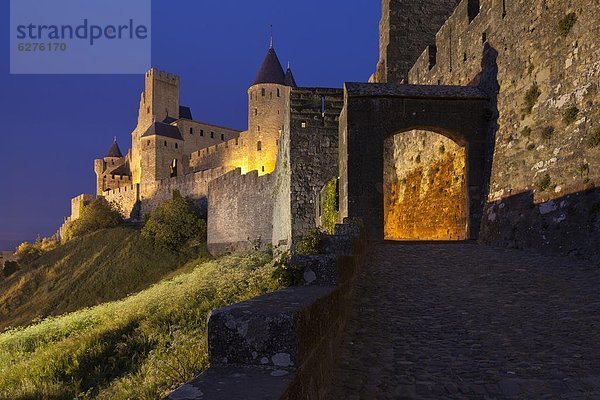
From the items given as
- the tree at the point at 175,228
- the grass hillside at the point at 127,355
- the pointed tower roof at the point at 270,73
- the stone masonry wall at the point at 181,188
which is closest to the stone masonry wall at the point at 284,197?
the grass hillside at the point at 127,355

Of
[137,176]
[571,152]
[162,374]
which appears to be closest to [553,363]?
[162,374]

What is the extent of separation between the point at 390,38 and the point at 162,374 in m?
19.0

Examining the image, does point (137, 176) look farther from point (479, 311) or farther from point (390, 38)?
point (479, 311)

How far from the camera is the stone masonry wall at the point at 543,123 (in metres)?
9.68

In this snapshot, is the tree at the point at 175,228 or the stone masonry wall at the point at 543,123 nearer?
the stone masonry wall at the point at 543,123

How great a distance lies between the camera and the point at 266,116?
172 feet

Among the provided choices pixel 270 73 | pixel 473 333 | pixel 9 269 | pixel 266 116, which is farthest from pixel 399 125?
pixel 9 269

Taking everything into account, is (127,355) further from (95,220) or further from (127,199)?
(127,199)

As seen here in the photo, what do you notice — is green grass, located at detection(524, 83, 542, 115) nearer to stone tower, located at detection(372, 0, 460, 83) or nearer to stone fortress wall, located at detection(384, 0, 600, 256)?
stone fortress wall, located at detection(384, 0, 600, 256)

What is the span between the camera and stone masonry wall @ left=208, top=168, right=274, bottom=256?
2733 cm

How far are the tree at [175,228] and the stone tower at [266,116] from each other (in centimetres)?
1401

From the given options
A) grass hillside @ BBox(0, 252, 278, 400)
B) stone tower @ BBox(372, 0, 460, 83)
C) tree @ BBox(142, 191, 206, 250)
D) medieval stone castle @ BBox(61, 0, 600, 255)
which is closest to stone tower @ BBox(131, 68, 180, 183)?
tree @ BBox(142, 191, 206, 250)

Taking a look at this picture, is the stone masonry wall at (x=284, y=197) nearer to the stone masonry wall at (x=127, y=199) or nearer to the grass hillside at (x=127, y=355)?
the grass hillside at (x=127, y=355)

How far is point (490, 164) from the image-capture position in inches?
545
